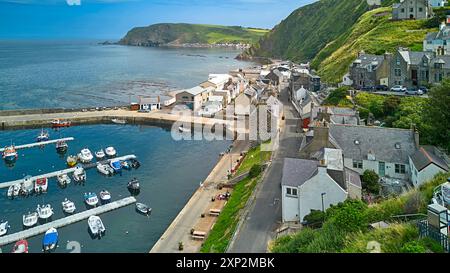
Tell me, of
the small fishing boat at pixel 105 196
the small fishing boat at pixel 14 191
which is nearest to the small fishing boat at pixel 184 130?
the small fishing boat at pixel 105 196

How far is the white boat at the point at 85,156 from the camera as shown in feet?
147

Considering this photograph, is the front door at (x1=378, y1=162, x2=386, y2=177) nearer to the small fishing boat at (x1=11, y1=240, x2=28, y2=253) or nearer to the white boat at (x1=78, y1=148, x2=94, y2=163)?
the small fishing boat at (x1=11, y1=240, x2=28, y2=253)

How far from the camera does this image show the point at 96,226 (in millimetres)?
29469

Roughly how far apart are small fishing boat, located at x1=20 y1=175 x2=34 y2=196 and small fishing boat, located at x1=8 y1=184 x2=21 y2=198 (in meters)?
0.35

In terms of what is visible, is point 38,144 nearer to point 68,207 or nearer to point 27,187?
point 27,187

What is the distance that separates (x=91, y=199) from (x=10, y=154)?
19.8 metres

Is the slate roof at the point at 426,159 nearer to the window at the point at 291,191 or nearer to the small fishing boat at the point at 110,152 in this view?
the window at the point at 291,191

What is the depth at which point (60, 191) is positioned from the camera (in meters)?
37.4

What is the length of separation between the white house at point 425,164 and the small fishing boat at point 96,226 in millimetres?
22644

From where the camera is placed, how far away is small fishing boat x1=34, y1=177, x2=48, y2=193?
36.8 m

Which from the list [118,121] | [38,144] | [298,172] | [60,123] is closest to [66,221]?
[298,172]

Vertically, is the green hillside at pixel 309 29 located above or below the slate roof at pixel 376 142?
above

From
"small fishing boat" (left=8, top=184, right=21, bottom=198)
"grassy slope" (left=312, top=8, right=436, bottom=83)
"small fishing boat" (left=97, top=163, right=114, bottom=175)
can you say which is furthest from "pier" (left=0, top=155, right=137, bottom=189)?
"grassy slope" (left=312, top=8, right=436, bottom=83)
